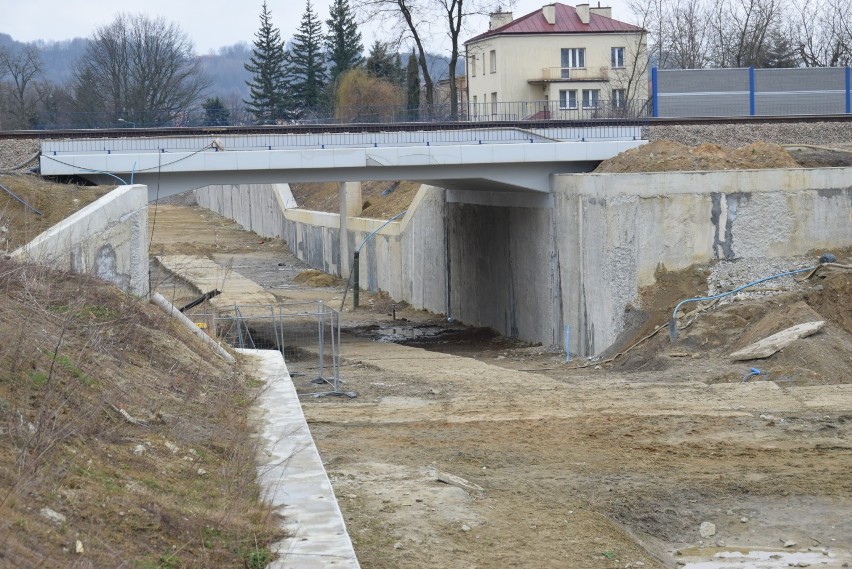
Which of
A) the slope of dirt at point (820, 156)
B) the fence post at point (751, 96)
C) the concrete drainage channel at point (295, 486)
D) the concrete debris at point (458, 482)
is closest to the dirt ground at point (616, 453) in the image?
the concrete debris at point (458, 482)

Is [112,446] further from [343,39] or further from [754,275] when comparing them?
[343,39]

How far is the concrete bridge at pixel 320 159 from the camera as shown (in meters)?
25.6

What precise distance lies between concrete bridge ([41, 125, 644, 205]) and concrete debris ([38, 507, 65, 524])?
1973cm

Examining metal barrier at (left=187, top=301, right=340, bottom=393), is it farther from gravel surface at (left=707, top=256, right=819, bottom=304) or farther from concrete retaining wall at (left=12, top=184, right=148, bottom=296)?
gravel surface at (left=707, top=256, right=819, bottom=304)

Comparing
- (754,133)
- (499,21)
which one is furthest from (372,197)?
(499,21)

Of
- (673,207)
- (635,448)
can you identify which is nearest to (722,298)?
(673,207)

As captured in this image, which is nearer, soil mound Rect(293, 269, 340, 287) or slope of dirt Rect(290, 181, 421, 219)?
soil mound Rect(293, 269, 340, 287)

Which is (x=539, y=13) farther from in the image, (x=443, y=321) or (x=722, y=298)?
(x=722, y=298)

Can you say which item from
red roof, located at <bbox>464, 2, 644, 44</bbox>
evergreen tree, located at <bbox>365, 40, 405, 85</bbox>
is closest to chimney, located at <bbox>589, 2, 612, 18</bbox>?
red roof, located at <bbox>464, 2, 644, 44</bbox>

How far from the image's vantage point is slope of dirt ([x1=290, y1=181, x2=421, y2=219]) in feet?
150

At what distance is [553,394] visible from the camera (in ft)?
54.3

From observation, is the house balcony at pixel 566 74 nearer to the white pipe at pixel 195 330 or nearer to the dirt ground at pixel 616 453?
the dirt ground at pixel 616 453

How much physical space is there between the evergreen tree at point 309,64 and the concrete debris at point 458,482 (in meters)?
70.9

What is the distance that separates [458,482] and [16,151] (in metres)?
19.9
